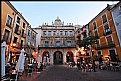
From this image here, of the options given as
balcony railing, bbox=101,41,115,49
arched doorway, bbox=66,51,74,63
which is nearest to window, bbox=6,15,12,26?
balcony railing, bbox=101,41,115,49

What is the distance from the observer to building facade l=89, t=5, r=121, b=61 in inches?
766

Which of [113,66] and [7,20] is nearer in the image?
[113,66]

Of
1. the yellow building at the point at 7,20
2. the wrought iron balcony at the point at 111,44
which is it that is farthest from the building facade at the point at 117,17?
the yellow building at the point at 7,20

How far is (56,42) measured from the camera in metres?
39.0

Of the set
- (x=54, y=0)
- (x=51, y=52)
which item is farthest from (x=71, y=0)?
(x=51, y=52)

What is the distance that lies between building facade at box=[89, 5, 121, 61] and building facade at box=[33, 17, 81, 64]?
45.2ft

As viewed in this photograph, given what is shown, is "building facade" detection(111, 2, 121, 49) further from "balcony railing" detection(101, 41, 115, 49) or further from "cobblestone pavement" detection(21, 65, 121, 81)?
"cobblestone pavement" detection(21, 65, 121, 81)

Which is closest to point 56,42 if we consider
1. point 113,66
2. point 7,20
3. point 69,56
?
point 69,56

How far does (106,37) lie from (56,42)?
783 inches

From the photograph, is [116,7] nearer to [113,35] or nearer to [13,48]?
[113,35]

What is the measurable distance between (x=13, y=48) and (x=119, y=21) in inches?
681

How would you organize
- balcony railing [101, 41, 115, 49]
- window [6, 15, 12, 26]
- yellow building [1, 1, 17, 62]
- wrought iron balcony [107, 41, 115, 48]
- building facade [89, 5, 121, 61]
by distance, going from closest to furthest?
yellow building [1, 1, 17, 62], window [6, 15, 12, 26], building facade [89, 5, 121, 61], wrought iron balcony [107, 41, 115, 48], balcony railing [101, 41, 115, 49]

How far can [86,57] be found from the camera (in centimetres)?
2708

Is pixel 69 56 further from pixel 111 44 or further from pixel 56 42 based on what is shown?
pixel 111 44
